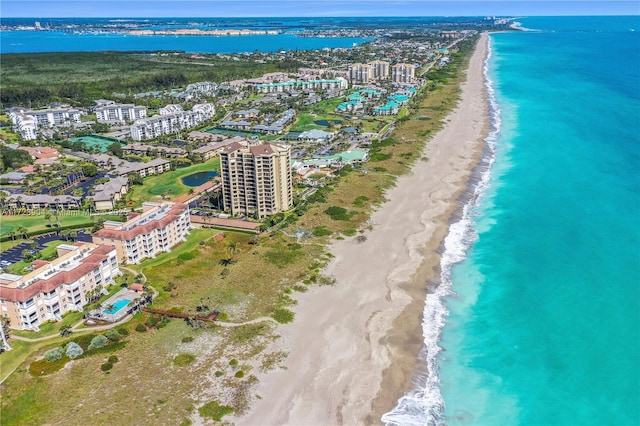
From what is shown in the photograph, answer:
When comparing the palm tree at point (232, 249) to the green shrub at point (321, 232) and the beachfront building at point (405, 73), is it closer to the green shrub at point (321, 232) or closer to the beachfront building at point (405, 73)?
the green shrub at point (321, 232)

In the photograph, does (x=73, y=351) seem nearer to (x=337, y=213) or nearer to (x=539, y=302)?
(x=337, y=213)

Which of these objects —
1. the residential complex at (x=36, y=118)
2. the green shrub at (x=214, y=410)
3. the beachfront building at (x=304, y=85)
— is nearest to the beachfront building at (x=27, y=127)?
the residential complex at (x=36, y=118)

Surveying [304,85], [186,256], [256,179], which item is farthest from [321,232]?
[304,85]

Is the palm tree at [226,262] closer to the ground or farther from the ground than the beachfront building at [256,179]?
closer to the ground

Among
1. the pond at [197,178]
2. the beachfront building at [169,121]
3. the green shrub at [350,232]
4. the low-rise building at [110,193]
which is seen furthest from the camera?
the beachfront building at [169,121]

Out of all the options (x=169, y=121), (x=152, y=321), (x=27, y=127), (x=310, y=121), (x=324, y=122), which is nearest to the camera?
(x=152, y=321)
